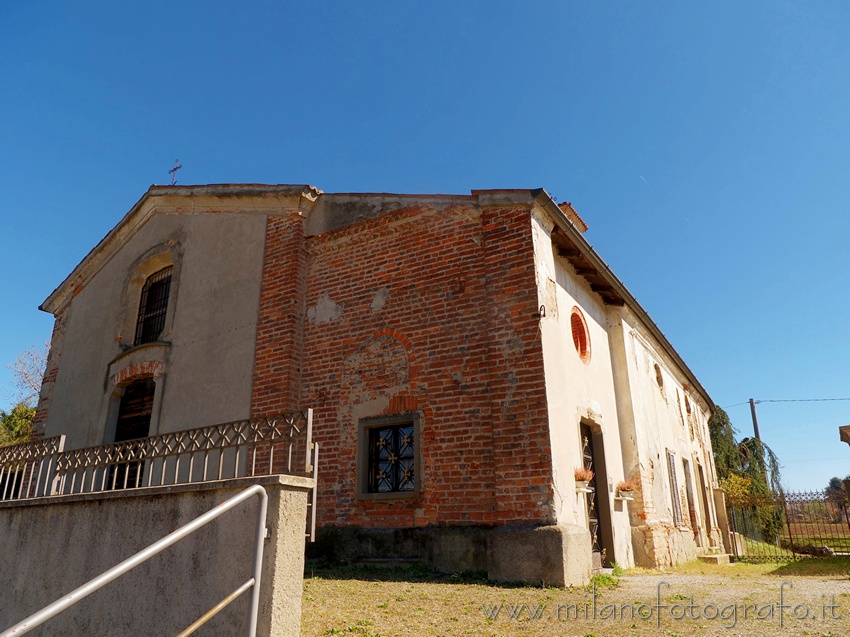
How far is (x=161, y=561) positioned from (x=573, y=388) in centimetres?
621

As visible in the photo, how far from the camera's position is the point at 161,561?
4293 mm

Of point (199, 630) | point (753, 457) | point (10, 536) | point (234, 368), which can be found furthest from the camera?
point (753, 457)

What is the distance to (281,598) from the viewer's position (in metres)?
3.66

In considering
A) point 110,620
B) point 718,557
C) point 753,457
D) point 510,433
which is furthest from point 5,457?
point 753,457

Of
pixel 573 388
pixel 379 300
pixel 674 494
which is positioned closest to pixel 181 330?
pixel 379 300

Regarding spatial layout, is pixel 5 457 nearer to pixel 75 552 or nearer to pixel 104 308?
pixel 75 552

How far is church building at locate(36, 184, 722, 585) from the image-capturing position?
7379 mm

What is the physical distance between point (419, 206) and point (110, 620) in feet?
21.5

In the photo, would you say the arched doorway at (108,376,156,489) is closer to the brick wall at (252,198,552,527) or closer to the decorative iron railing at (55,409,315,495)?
the decorative iron railing at (55,409,315,495)

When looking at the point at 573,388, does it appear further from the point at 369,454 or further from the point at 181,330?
the point at 181,330

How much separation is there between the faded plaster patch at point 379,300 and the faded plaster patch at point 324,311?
0.66 metres

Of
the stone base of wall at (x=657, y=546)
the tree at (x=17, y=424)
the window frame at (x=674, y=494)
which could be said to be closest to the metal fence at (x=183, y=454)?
the stone base of wall at (x=657, y=546)

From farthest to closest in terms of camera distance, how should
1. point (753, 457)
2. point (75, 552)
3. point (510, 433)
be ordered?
point (753, 457)
point (510, 433)
point (75, 552)

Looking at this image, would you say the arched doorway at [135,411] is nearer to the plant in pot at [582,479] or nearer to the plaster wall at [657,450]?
the plant in pot at [582,479]
